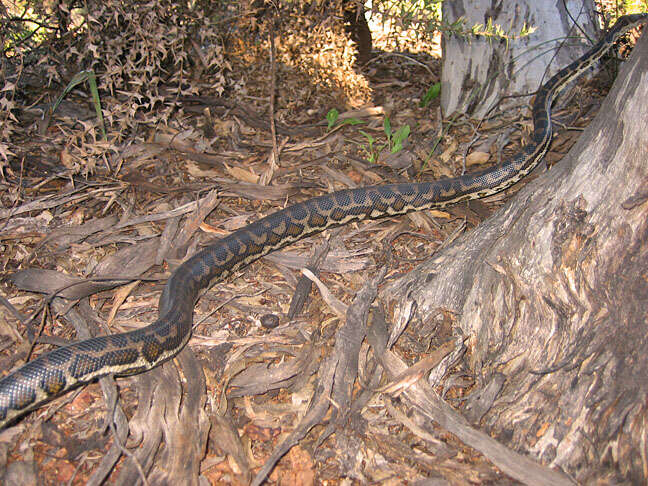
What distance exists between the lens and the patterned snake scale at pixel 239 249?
12.2ft

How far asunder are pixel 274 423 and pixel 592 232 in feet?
8.47

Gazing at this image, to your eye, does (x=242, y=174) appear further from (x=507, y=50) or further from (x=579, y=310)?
(x=579, y=310)

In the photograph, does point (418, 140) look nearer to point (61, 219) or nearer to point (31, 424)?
point (61, 219)

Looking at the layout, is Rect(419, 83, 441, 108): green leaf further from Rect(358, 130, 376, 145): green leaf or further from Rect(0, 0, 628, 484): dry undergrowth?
Rect(358, 130, 376, 145): green leaf

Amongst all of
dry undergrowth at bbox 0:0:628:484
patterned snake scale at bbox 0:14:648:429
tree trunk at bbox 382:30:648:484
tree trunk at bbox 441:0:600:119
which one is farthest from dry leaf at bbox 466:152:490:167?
tree trunk at bbox 382:30:648:484

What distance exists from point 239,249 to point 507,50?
176 inches

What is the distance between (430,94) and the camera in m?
7.35

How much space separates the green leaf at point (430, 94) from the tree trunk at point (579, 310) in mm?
3843

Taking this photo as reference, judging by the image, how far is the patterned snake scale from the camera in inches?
146

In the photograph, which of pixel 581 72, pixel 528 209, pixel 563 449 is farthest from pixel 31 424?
pixel 581 72

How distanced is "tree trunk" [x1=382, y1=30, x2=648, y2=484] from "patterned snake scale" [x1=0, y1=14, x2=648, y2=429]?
2.00m

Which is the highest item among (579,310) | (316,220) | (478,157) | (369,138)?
(369,138)

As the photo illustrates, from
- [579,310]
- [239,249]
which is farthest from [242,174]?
[579,310]

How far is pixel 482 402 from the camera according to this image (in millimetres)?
3484
